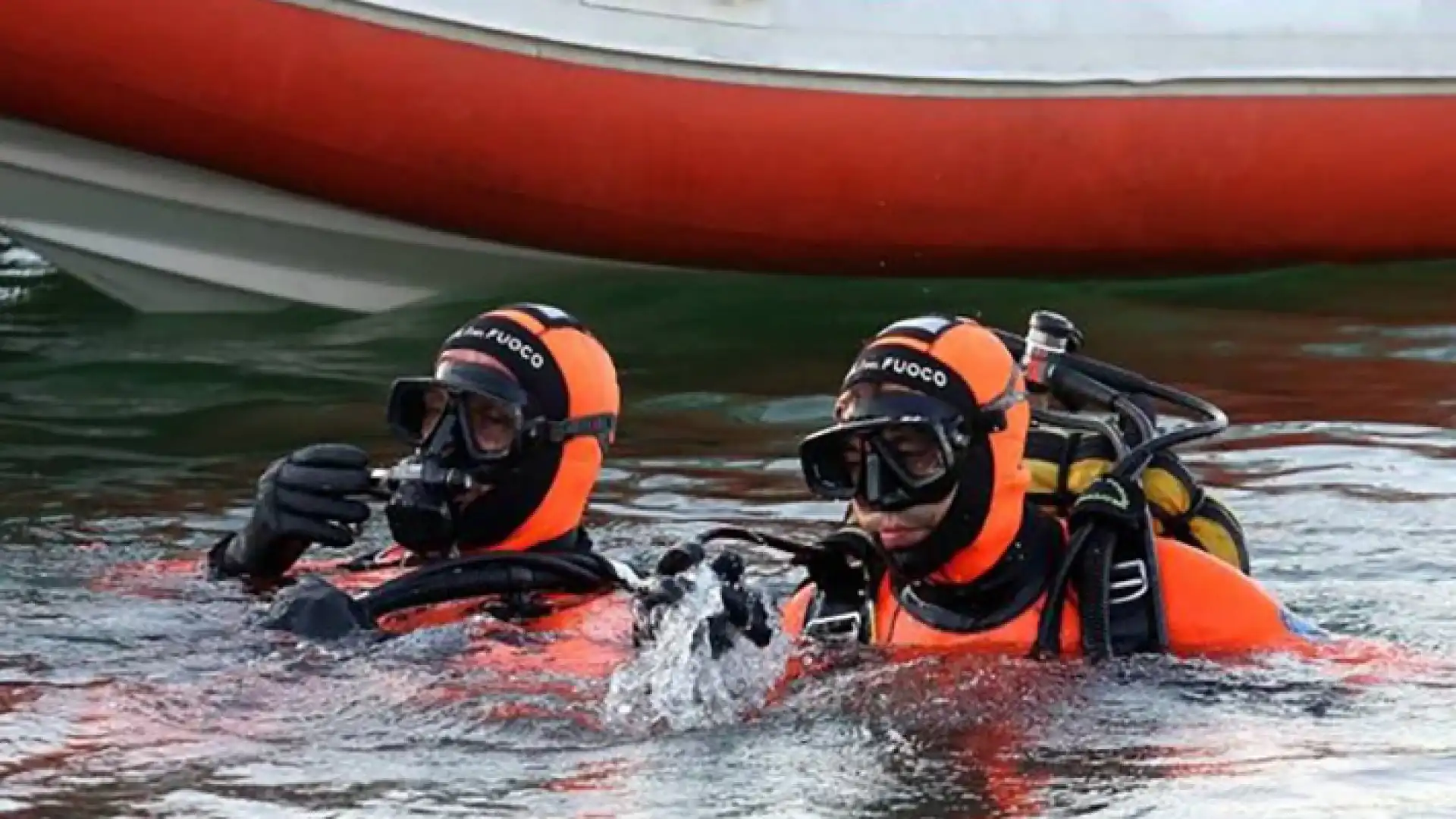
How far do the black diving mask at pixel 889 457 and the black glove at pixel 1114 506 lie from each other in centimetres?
23

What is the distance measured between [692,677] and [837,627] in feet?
1.42

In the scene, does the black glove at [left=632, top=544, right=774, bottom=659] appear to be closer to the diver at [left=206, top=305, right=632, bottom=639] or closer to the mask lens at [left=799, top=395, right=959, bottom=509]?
the mask lens at [left=799, top=395, right=959, bottom=509]

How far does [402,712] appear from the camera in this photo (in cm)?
496

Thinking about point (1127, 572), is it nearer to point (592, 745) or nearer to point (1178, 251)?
point (592, 745)

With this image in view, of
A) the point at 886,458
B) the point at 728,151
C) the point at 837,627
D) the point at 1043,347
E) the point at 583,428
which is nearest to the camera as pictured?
the point at 886,458

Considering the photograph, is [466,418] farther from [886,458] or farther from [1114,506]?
[1114,506]

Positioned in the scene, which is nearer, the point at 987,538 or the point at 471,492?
the point at 987,538

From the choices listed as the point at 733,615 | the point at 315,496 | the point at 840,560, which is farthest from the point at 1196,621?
the point at 315,496

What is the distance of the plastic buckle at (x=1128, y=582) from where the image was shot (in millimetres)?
4773

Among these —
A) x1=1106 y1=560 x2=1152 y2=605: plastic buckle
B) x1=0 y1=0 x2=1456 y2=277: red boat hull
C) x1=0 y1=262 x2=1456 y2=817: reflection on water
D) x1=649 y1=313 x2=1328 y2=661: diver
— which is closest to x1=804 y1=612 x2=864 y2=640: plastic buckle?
x1=649 y1=313 x2=1328 y2=661: diver

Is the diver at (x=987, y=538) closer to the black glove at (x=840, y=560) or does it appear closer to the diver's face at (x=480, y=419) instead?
the black glove at (x=840, y=560)

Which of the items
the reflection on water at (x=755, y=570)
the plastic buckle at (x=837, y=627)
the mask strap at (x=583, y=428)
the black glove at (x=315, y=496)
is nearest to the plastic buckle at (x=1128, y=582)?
the reflection on water at (x=755, y=570)

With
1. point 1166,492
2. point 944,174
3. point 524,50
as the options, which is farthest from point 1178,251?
point 1166,492

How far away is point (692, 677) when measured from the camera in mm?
4832
